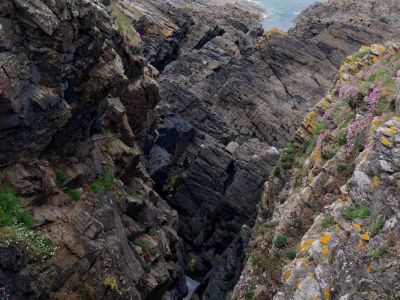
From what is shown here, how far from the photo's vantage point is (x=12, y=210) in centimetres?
1858

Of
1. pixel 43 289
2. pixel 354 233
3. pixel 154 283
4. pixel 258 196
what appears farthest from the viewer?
pixel 258 196

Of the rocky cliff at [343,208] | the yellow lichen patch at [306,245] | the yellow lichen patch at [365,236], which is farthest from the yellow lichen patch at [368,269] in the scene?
the yellow lichen patch at [306,245]

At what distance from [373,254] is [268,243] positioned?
10.7 meters

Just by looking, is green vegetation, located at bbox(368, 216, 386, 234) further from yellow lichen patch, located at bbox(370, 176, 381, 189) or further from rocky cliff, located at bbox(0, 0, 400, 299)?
rocky cliff, located at bbox(0, 0, 400, 299)

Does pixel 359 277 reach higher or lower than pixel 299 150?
higher

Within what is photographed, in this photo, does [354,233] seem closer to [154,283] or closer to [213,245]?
[154,283]

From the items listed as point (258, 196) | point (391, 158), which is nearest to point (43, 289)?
point (391, 158)

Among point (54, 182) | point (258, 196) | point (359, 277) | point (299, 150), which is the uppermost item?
point (359, 277)

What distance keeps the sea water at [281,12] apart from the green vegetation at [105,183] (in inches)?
5237

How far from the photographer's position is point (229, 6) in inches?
3994

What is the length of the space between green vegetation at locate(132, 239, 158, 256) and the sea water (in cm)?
13245

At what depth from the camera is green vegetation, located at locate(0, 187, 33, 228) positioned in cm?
1825

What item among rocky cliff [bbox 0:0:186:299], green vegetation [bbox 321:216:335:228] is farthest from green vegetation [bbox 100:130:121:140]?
green vegetation [bbox 321:216:335:228]

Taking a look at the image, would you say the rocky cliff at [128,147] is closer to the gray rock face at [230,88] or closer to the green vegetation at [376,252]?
the gray rock face at [230,88]
